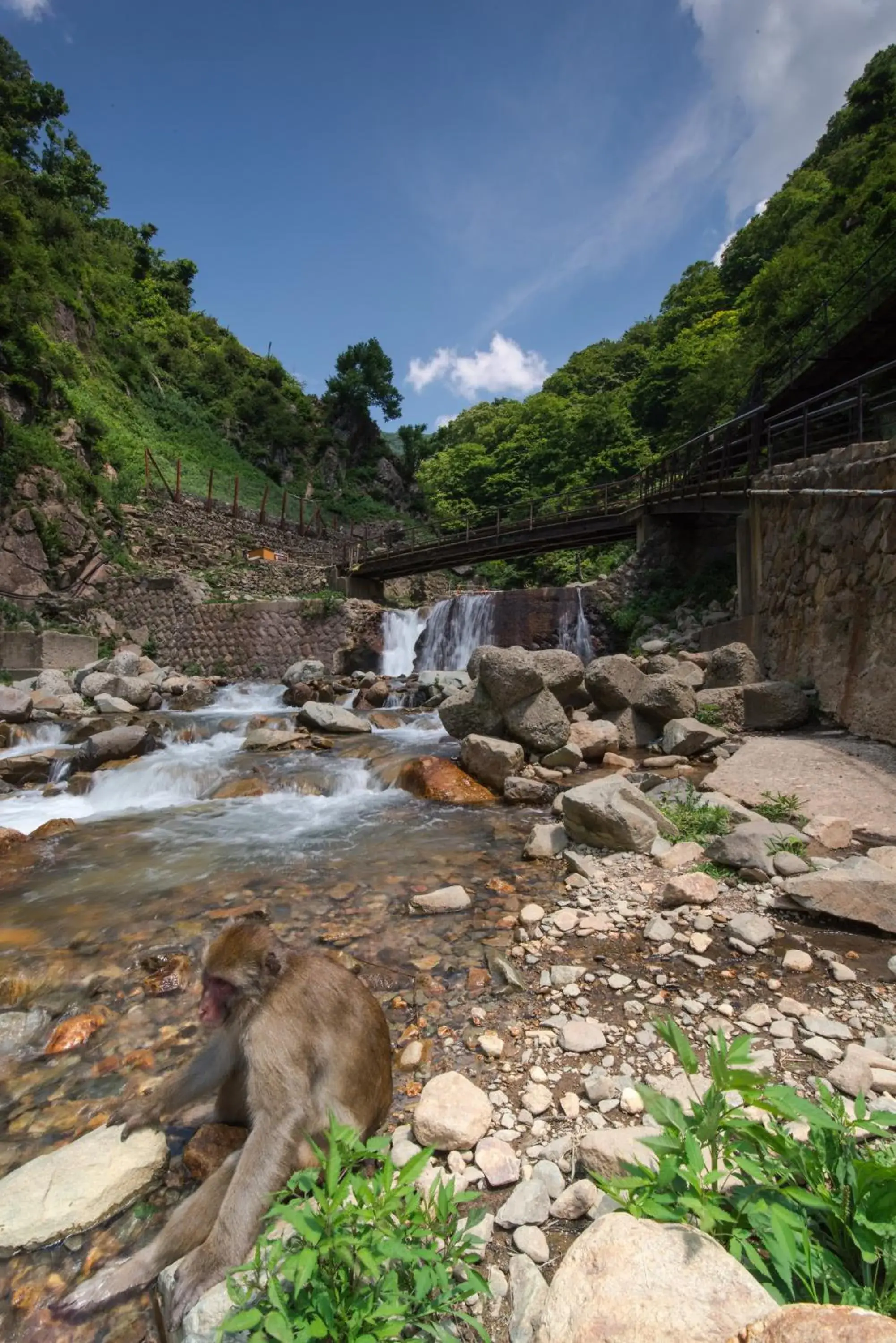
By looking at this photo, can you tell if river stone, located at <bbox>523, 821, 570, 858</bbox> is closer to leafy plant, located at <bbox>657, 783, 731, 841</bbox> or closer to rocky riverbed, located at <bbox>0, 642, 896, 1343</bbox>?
rocky riverbed, located at <bbox>0, 642, 896, 1343</bbox>

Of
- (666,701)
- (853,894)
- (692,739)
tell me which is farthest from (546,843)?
(666,701)

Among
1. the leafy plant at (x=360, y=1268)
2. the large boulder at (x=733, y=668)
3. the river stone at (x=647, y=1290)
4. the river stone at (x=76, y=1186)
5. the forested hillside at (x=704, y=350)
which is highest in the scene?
the forested hillside at (x=704, y=350)

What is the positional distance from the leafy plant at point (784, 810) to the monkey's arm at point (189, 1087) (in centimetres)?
414

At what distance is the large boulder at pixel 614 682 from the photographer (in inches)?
351

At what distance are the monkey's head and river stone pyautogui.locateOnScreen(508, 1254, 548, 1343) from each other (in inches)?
38.8

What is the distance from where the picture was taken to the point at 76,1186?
1935 mm

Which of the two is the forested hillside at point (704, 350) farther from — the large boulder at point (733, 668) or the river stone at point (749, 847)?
the river stone at point (749, 847)

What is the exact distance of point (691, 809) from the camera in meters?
4.80

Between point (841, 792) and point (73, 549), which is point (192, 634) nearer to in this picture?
point (73, 549)

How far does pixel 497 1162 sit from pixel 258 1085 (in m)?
0.80

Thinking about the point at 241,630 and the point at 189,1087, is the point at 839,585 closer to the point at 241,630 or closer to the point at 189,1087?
the point at 189,1087

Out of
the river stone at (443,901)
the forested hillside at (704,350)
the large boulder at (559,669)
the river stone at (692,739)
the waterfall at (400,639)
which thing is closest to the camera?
the river stone at (443,901)

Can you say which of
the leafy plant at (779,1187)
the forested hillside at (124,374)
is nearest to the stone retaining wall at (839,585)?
the leafy plant at (779,1187)

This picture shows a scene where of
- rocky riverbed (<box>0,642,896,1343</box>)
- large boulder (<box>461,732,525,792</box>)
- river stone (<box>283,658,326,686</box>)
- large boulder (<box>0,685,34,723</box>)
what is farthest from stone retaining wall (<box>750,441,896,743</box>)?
large boulder (<box>0,685,34,723</box>)
